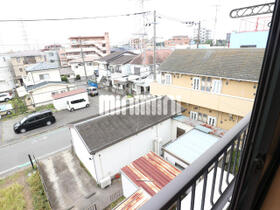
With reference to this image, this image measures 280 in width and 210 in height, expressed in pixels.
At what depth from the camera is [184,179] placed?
26.2 inches

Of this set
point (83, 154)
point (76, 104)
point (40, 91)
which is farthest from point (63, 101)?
point (83, 154)

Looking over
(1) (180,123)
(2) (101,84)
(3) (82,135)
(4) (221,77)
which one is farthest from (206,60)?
(2) (101,84)

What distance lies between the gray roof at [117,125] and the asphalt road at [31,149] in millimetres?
2694

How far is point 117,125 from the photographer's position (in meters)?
6.21

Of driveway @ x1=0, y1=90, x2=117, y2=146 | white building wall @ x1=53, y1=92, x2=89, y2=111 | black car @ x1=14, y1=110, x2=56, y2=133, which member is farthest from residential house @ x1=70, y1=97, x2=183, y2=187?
white building wall @ x1=53, y1=92, x2=89, y2=111

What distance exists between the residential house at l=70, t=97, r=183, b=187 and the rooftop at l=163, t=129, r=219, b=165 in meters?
1.08

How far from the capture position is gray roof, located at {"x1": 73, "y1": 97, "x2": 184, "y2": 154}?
5465 mm

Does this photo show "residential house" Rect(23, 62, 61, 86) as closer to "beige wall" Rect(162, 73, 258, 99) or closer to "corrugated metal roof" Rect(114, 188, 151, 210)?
"beige wall" Rect(162, 73, 258, 99)

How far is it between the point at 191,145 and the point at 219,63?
158 inches

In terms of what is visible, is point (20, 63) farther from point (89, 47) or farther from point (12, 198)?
point (12, 198)

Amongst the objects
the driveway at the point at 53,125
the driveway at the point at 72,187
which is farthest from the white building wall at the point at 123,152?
the driveway at the point at 53,125

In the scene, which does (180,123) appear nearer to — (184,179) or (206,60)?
(206,60)

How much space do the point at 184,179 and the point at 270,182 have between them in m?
0.31

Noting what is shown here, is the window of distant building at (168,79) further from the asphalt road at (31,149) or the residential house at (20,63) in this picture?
the residential house at (20,63)
